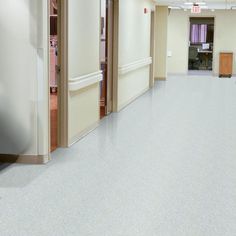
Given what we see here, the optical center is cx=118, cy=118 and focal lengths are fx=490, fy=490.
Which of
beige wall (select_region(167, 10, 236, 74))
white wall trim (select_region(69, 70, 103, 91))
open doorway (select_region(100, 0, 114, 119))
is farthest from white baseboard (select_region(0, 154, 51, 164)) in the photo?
beige wall (select_region(167, 10, 236, 74))

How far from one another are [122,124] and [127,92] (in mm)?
2847

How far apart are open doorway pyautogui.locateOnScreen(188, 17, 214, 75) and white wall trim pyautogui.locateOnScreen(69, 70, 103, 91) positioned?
16.6 m

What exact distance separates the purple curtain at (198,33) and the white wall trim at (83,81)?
17.3 m

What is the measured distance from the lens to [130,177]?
545cm

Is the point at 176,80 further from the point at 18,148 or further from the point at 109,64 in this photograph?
the point at 18,148

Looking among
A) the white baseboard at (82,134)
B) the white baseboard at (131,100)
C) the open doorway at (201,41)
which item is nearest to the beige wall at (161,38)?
the white baseboard at (131,100)

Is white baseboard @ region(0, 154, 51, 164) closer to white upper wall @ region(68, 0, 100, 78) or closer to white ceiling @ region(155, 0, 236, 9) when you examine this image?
white upper wall @ region(68, 0, 100, 78)

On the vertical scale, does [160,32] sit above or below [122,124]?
above

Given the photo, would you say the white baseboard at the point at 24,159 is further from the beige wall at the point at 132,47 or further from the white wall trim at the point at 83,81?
the beige wall at the point at 132,47

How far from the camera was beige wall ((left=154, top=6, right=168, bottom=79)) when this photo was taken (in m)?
18.1

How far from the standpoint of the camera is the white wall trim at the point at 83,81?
6.82 meters

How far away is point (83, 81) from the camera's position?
23.9 feet

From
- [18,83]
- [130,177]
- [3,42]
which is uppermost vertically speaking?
[3,42]

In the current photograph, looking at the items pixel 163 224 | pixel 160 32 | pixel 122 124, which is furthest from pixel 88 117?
pixel 160 32
